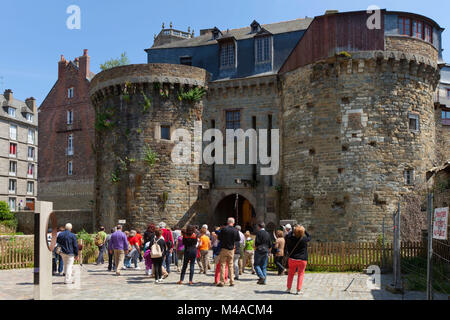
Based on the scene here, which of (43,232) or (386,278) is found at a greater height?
(43,232)

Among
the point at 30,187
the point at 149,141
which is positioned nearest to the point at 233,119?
the point at 149,141

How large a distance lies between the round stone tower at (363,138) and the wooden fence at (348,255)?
235 inches

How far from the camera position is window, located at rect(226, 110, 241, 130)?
86.7 ft

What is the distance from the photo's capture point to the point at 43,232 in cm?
A: 895

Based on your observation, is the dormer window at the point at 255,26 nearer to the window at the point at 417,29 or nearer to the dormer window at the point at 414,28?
the dormer window at the point at 414,28

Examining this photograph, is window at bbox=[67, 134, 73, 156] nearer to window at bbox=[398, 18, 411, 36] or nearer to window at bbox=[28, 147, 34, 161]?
window at bbox=[28, 147, 34, 161]

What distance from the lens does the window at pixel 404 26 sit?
2188 centimetres

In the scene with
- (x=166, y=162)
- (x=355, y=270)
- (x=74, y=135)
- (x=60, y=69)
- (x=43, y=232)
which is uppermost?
(x=60, y=69)

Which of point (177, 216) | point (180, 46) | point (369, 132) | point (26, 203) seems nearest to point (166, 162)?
point (177, 216)

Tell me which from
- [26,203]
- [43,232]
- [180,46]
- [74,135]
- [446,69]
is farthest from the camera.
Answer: [26,203]

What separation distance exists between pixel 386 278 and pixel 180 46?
20144mm

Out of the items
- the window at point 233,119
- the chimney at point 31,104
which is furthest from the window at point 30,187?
the window at point 233,119

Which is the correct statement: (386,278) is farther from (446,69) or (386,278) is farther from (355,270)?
(446,69)

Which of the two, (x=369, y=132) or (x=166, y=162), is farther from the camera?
(x=166, y=162)
